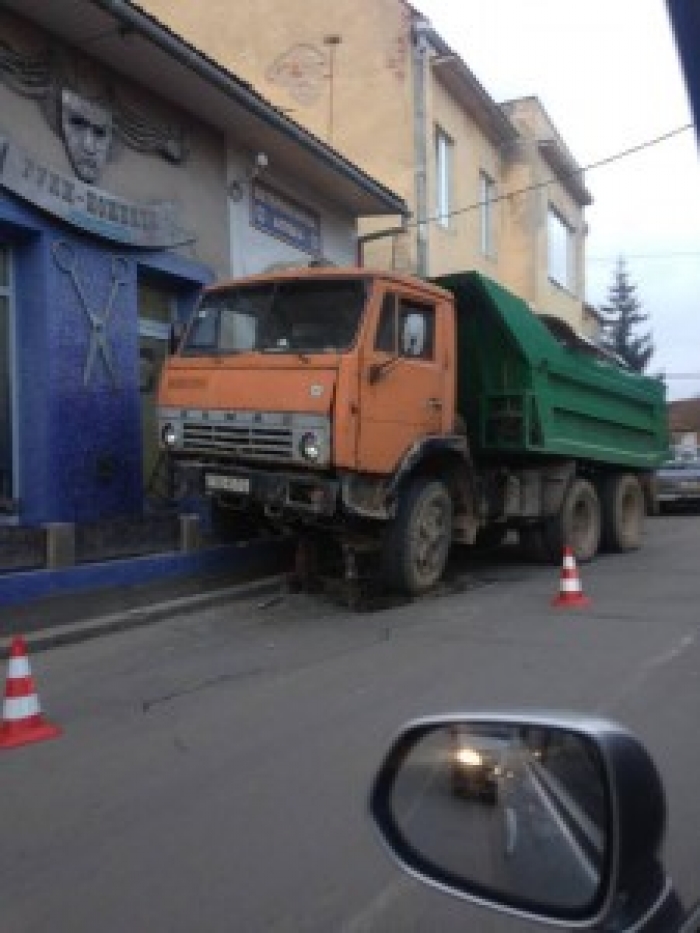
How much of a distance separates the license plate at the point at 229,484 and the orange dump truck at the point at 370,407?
15 millimetres

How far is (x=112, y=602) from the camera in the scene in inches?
389

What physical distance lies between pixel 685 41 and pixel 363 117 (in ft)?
61.8

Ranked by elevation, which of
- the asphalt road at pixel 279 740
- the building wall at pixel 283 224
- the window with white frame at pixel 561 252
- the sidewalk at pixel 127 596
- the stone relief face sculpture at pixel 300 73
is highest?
the stone relief face sculpture at pixel 300 73

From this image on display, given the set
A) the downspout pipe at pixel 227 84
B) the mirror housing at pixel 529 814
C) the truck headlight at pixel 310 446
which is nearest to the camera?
the mirror housing at pixel 529 814

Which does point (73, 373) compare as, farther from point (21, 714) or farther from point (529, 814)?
point (529, 814)

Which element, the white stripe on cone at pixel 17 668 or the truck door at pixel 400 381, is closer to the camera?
the white stripe on cone at pixel 17 668

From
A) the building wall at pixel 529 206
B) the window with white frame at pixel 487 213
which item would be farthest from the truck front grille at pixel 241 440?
the building wall at pixel 529 206

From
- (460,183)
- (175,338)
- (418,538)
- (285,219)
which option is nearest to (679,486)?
(460,183)

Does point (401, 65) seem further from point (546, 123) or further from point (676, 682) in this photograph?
point (676, 682)

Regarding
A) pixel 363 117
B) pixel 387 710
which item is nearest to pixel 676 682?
pixel 387 710

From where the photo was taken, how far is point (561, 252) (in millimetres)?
30188

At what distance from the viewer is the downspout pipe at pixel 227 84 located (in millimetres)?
10945

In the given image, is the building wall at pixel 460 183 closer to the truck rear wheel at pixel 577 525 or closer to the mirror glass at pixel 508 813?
the truck rear wheel at pixel 577 525

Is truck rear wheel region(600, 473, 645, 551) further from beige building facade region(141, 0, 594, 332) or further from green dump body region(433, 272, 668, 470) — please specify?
beige building facade region(141, 0, 594, 332)
